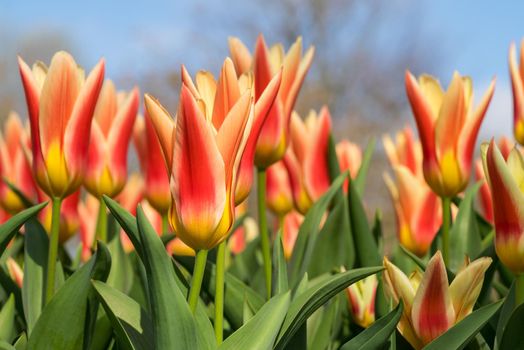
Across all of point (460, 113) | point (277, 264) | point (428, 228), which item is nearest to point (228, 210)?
point (277, 264)

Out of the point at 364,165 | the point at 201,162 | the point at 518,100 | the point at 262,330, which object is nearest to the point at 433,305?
the point at 262,330

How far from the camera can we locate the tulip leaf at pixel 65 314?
3.47ft

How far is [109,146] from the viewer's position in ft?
5.81

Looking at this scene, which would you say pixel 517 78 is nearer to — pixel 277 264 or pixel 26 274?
pixel 277 264

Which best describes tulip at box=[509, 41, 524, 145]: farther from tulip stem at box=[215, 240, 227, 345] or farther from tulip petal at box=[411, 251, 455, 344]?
tulip stem at box=[215, 240, 227, 345]

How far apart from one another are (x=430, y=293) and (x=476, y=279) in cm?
6

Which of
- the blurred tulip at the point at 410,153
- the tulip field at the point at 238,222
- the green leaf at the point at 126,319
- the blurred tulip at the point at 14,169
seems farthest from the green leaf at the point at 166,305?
the blurred tulip at the point at 14,169

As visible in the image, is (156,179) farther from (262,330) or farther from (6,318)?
(262,330)

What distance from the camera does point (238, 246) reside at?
2.86 m

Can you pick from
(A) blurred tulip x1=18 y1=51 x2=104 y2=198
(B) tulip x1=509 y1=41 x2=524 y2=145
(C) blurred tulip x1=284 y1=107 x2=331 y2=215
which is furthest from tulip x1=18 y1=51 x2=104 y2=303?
(B) tulip x1=509 y1=41 x2=524 y2=145

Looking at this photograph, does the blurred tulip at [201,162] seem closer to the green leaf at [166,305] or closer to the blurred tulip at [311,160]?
the green leaf at [166,305]

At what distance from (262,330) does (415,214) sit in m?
1.16

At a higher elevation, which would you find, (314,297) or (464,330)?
(314,297)

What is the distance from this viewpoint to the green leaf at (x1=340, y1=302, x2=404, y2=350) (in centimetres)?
100
